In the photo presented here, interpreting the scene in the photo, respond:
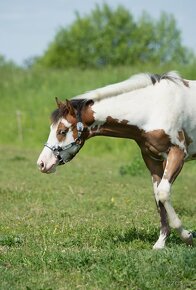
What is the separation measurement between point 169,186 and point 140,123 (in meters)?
0.86

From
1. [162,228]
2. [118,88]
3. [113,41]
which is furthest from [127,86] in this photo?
[113,41]

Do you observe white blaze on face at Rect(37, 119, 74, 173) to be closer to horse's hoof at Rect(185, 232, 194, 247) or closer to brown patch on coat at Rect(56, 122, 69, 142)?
brown patch on coat at Rect(56, 122, 69, 142)

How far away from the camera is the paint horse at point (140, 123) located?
7.90 meters

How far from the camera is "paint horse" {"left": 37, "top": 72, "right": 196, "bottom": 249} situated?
7.90m

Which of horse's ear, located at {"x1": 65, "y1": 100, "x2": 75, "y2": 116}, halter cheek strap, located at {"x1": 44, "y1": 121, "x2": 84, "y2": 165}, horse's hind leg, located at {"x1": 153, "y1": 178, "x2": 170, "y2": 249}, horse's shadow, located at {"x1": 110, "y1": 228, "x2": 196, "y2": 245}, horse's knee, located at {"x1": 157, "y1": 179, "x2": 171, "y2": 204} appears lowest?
horse's shadow, located at {"x1": 110, "y1": 228, "x2": 196, "y2": 245}

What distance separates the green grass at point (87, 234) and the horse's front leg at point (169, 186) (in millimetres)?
166

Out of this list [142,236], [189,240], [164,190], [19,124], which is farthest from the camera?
[19,124]

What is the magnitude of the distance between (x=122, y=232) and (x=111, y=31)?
64.0 m

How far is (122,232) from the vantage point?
872 centimetres

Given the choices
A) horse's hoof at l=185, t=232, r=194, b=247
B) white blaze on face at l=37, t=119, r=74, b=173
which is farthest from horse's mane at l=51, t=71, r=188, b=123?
horse's hoof at l=185, t=232, r=194, b=247

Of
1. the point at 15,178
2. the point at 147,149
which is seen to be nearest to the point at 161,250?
the point at 147,149

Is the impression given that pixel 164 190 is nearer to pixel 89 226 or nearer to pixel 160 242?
pixel 160 242

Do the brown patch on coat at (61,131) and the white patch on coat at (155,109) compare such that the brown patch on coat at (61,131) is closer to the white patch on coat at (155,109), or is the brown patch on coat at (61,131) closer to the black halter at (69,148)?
→ the black halter at (69,148)

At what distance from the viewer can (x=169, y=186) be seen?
7844mm
